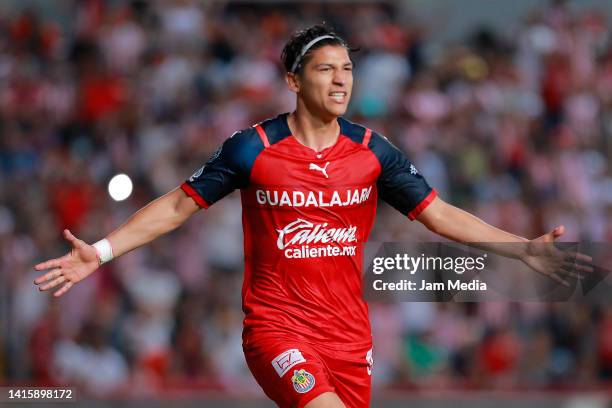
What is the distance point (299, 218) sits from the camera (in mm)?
7633

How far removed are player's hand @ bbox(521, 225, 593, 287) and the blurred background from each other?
14.5 feet

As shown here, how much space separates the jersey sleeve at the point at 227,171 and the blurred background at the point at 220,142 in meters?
4.70

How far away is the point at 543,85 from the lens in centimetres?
1603

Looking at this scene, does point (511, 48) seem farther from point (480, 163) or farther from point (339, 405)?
point (339, 405)

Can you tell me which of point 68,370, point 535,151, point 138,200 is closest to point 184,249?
point 138,200

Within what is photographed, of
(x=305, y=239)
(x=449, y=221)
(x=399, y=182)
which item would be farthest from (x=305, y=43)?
(x=449, y=221)

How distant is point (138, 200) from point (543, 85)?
5302 millimetres

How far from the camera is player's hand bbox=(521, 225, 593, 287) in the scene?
7789 mm

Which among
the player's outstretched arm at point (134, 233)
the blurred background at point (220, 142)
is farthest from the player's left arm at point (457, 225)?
the blurred background at point (220, 142)

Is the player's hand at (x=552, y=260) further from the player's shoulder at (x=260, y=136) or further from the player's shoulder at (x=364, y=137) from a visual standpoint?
the player's shoulder at (x=260, y=136)

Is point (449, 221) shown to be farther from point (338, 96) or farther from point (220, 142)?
point (220, 142)

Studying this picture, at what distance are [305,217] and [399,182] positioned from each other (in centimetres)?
64

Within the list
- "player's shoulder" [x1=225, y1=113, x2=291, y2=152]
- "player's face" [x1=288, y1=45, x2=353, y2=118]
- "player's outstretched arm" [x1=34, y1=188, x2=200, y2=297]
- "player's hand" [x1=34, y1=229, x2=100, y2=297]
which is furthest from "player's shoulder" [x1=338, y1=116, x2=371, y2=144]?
"player's hand" [x1=34, y1=229, x2=100, y2=297]

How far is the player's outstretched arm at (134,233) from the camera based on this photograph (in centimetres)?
749
